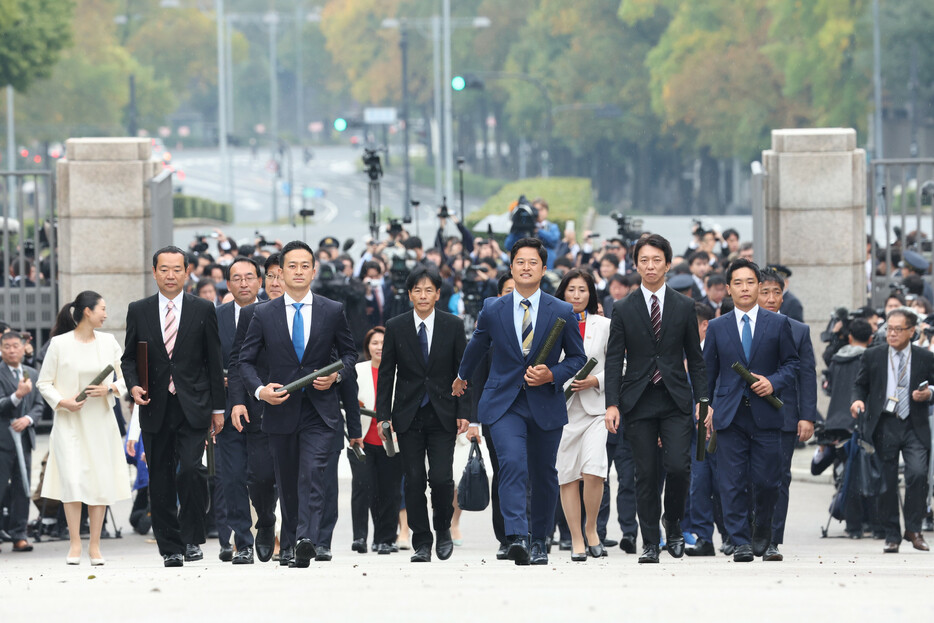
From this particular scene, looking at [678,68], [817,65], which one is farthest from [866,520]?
[678,68]

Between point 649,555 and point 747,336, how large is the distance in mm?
1480

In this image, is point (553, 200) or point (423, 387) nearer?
point (423, 387)

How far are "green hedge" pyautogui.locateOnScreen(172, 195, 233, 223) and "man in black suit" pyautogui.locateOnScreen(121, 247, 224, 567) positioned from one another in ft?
154

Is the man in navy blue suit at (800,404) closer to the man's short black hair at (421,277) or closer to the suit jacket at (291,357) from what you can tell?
the man's short black hair at (421,277)

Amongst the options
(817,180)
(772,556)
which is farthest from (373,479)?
(817,180)

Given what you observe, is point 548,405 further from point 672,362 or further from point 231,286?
point 231,286

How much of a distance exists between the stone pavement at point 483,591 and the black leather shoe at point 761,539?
0.64 feet

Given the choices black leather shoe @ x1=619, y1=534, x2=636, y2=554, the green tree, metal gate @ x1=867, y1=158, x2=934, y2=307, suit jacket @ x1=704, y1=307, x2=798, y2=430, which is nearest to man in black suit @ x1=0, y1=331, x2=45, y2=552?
black leather shoe @ x1=619, y1=534, x2=636, y2=554

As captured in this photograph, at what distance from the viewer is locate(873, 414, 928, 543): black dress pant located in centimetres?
1191

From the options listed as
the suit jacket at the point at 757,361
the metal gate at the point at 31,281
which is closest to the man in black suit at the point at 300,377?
the suit jacket at the point at 757,361

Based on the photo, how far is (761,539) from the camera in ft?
33.8

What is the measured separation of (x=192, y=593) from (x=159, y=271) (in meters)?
2.80

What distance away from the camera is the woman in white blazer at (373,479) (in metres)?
11.8

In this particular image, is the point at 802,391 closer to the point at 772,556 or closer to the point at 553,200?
the point at 772,556
